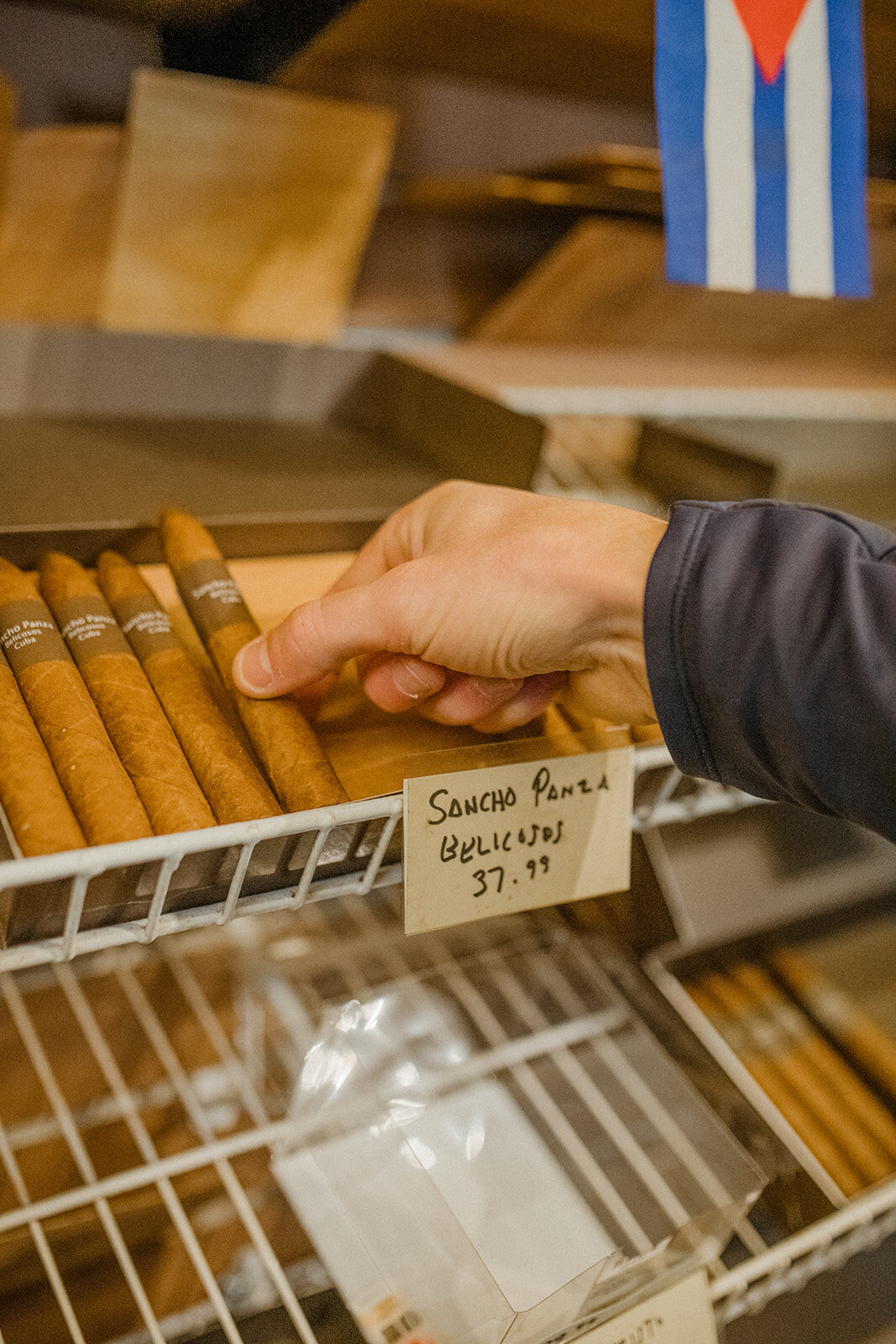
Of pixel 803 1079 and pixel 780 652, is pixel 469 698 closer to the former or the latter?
pixel 780 652

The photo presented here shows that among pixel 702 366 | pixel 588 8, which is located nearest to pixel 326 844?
pixel 588 8

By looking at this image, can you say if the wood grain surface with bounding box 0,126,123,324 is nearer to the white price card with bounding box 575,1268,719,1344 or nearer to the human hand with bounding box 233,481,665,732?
the human hand with bounding box 233,481,665,732

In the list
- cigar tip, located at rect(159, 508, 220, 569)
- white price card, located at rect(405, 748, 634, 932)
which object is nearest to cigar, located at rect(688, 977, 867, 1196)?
white price card, located at rect(405, 748, 634, 932)

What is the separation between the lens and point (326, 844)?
0.61 m

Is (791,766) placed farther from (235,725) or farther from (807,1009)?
(807,1009)

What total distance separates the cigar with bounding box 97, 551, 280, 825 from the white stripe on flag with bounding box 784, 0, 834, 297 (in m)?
0.63

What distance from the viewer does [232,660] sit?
26.3 inches

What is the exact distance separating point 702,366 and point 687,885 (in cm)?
85

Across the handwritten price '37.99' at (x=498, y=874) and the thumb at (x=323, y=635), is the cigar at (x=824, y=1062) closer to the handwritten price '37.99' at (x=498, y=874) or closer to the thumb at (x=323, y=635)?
the handwritten price '37.99' at (x=498, y=874)

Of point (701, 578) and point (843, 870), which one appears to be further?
point (843, 870)

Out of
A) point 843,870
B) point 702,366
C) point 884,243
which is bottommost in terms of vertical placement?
point 843,870

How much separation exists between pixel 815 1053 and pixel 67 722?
105cm

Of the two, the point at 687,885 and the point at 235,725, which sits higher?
the point at 235,725

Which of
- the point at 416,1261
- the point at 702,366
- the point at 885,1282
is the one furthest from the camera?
the point at 702,366
